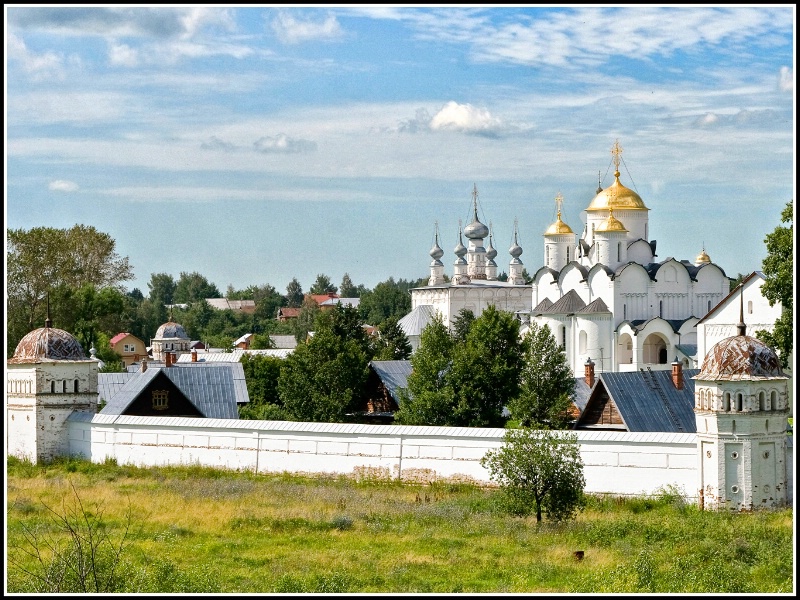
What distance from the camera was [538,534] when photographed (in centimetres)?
1470

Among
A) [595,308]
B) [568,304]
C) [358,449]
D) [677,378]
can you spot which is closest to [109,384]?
[358,449]

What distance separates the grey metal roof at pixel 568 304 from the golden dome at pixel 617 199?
3.80 meters

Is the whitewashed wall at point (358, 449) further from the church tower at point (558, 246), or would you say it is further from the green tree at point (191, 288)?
the green tree at point (191, 288)

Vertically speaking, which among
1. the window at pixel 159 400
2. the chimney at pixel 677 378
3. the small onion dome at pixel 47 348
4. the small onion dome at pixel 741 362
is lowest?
the window at pixel 159 400

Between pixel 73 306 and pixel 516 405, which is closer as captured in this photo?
pixel 516 405

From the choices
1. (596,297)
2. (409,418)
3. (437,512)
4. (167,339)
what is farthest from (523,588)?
(167,339)

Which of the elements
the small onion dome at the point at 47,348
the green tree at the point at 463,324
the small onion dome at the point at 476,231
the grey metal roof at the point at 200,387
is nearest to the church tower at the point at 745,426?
the grey metal roof at the point at 200,387

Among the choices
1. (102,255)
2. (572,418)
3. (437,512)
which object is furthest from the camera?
(102,255)

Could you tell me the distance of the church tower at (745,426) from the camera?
15766 millimetres

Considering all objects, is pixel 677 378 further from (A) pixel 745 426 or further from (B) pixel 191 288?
(B) pixel 191 288

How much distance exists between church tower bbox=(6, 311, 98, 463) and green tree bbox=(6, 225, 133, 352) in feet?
64.3

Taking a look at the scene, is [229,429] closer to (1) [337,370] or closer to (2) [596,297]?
(1) [337,370]

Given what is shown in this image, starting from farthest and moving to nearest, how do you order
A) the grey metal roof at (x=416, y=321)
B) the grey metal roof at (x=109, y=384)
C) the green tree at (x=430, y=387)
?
the grey metal roof at (x=416, y=321), the grey metal roof at (x=109, y=384), the green tree at (x=430, y=387)

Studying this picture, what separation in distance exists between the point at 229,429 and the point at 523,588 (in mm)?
9176
